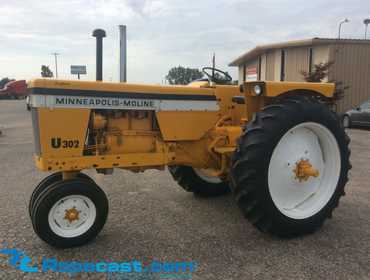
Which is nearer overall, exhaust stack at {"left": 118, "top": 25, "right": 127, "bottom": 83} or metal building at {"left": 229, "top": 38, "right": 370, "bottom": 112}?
exhaust stack at {"left": 118, "top": 25, "right": 127, "bottom": 83}

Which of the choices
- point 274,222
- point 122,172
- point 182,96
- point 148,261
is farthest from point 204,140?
point 122,172

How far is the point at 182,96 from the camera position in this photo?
393 centimetres

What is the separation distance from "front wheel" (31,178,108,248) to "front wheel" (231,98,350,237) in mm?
1245

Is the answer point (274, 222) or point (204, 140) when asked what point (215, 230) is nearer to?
point (274, 222)

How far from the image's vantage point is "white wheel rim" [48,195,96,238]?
3.29 metres

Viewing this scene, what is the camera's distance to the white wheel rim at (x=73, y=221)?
329cm

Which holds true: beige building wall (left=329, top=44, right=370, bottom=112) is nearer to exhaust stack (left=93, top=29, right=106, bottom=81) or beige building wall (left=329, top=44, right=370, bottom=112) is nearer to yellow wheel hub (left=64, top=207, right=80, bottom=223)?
exhaust stack (left=93, top=29, right=106, bottom=81)

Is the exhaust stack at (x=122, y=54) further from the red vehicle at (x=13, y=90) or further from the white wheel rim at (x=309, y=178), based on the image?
the red vehicle at (x=13, y=90)

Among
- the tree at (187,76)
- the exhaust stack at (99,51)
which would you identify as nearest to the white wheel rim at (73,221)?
the exhaust stack at (99,51)

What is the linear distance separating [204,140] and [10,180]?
3.52 metres

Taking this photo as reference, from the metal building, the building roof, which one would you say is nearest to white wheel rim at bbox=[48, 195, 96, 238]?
the metal building

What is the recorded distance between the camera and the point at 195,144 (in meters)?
4.14

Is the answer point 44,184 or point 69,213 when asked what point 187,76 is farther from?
point 69,213

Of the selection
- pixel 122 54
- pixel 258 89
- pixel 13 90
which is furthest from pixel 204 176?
pixel 13 90
